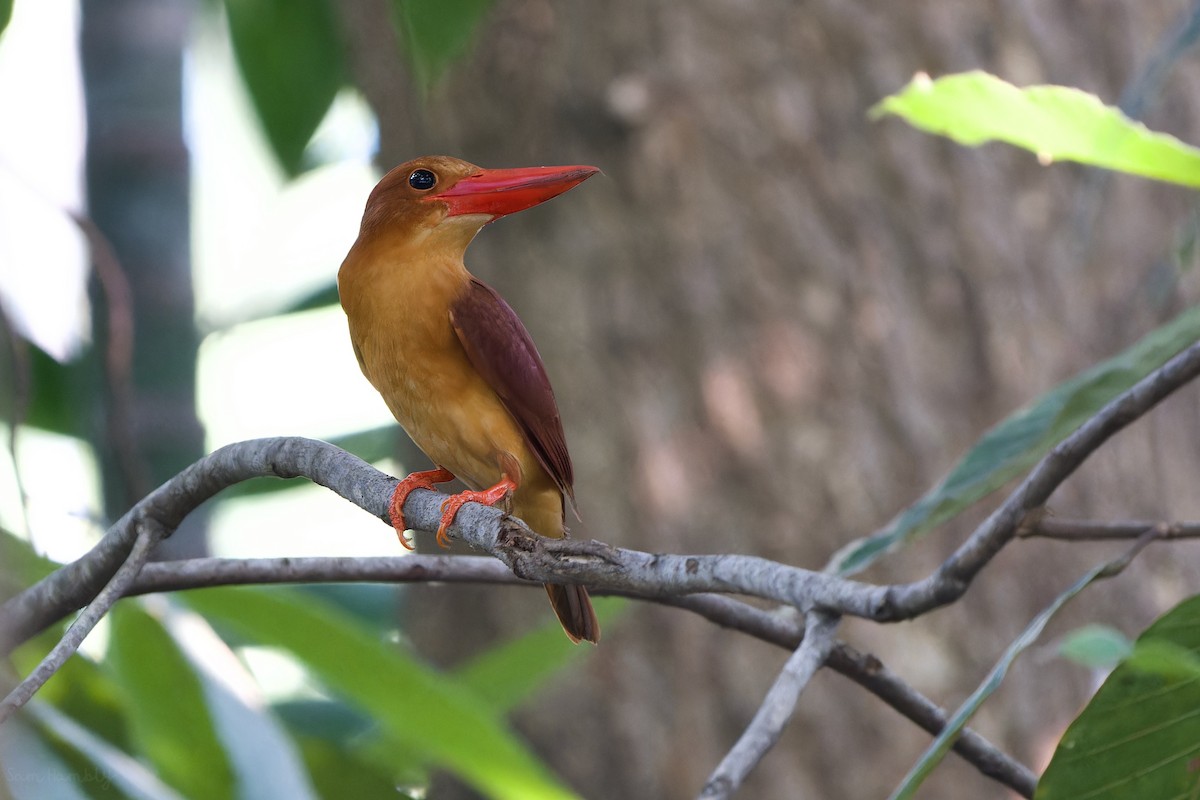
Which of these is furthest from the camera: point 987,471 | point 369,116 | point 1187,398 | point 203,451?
point 369,116

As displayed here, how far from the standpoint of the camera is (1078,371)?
11.7 ft

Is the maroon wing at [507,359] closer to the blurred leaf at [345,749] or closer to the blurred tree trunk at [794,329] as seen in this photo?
the blurred leaf at [345,749]

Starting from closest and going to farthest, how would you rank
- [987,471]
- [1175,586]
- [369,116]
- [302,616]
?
[987,471]
[302,616]
[1175,586]
[369,116]

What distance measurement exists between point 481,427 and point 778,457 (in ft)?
5.44

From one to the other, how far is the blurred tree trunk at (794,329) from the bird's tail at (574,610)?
145 centimetres

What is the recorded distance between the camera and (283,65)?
11.5 ft

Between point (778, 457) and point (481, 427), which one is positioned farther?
point (778, 457)

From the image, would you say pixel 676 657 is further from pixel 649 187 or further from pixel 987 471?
pixel 987 471

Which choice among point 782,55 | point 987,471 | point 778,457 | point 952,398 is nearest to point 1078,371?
point 952,398

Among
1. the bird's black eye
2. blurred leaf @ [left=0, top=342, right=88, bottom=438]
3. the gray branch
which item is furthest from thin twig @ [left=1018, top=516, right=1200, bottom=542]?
blurred leaf @ [left=0, top=342, right=88, bottom=438]

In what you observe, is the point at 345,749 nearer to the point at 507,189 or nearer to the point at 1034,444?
the point at 507,189

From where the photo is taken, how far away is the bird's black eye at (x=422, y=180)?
1.88m

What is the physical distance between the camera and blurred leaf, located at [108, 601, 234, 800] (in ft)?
6.03

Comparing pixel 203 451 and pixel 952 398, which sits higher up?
pixel 952 398
